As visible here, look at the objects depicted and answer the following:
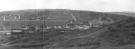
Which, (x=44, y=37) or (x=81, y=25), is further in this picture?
(x=81, y=25)

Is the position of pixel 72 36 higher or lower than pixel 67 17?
lower

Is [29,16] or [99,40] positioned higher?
[29,16]

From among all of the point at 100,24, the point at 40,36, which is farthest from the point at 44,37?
the point at 100,24

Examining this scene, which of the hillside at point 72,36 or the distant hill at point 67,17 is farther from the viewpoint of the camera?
the distant hill at point 67,17

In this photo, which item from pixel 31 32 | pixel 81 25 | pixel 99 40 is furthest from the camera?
pixel 81 25

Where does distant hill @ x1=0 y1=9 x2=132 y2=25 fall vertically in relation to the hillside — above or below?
above

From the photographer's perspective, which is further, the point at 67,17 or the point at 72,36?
the point at 67,17

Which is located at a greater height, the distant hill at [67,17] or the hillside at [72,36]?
the distant hill at [67,17]

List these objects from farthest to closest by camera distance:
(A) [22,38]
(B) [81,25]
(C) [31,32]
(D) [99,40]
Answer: (B) [81,25]
(C) [31,32]
(A) [22,38]
(D) [99,40]

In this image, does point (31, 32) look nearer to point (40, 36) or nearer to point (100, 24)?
point (40, 36)

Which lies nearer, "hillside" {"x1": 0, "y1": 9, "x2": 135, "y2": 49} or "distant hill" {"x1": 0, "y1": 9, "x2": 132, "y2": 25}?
"hillside" {"x1": 0, "y1": 9, "x2": 135, "y2": 49}
